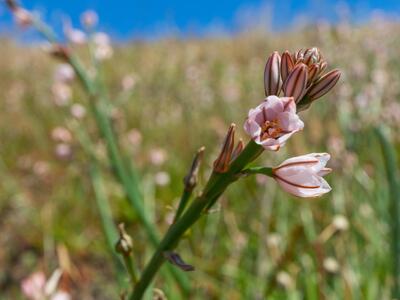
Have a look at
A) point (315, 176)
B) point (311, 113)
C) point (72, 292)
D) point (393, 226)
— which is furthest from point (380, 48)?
point (315, 176)

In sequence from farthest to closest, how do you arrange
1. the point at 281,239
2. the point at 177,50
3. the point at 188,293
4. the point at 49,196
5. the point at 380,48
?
the point at 177,50 → the point at 380,48 → the point at 49,196 → the point at 281,239 → the point at 188,293

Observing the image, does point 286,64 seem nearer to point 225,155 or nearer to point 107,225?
point 225,155

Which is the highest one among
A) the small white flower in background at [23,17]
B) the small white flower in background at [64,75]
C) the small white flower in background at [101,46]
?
the small white flower in background at [23,17]

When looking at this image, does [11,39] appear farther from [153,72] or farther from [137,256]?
[137,256]

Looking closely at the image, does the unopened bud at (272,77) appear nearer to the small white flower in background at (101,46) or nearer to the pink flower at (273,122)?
the pink flower at (273,122)

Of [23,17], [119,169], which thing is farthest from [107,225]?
[23,17]

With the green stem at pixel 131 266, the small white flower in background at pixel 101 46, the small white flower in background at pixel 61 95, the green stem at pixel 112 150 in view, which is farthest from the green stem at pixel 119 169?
the green stem at pixel 131 266
